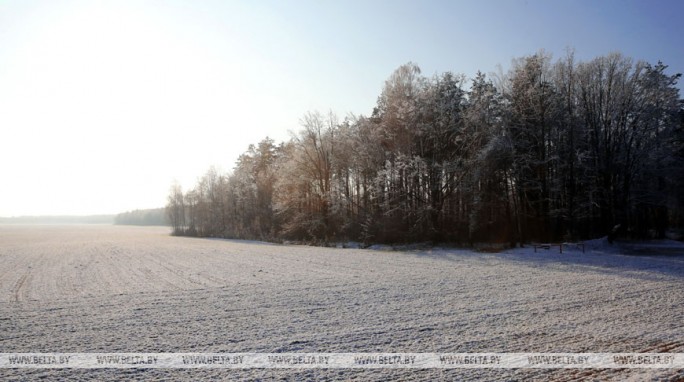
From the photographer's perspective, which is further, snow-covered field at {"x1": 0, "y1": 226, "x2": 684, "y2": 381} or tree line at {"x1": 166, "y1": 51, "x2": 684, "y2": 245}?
tree line at {"x1": 166, "y1": 51, "x2": 684, "y2": 245}

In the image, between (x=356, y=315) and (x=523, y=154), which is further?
(x=523, y=154)

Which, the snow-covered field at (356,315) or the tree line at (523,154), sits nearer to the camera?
the snow-covered field at (356,315)

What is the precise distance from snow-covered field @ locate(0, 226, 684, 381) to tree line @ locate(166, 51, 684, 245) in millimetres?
13280

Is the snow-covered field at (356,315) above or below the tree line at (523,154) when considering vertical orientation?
below

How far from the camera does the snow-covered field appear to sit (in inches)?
256

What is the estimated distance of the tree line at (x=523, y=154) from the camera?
29156mm

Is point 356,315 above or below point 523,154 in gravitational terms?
below

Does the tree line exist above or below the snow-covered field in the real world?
above

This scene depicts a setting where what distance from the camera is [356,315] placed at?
30.0 ft

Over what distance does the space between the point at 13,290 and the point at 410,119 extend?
27.8 metres

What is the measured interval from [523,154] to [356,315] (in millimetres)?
23998

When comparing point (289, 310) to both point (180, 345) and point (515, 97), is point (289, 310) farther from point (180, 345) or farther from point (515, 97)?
point (515, 97)

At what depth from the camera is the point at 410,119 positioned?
3225cm

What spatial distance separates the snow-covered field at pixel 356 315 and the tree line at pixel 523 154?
43.6 feet
